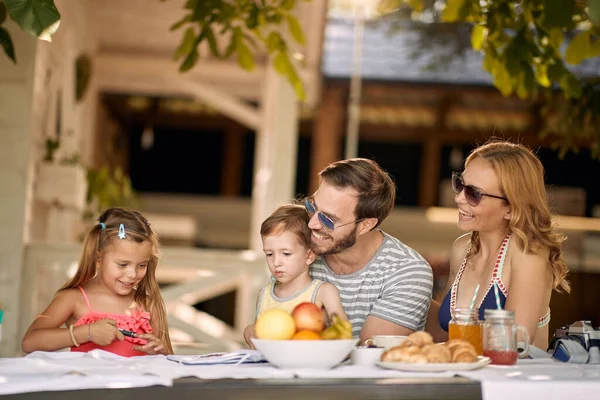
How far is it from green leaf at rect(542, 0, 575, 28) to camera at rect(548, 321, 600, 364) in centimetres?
113

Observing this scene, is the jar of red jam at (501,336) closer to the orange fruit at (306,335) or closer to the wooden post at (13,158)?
the orange fruit at (306,335)

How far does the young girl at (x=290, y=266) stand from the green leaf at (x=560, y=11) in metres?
1.15

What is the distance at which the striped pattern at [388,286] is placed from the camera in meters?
2.99

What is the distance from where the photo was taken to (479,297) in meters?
3.06

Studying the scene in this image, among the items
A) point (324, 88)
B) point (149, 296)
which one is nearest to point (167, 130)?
point (324, 88)

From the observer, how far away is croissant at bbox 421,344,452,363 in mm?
2125

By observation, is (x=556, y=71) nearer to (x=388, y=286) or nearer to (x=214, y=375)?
(x=388, y=286)

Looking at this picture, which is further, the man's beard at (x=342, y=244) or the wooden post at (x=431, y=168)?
the wooden post at (x=431, y=168)

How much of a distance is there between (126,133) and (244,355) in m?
12.5

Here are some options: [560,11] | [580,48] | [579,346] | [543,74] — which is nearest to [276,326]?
[579,346]

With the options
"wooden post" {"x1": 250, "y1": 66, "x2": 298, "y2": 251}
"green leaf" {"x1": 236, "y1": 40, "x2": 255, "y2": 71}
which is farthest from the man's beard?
"wooden post" {"x1": 250, "y1": 66, "x2": 298, "y2": 251}

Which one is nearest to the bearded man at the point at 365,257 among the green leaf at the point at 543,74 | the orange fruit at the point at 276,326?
the orange fruit at the point at 276,326

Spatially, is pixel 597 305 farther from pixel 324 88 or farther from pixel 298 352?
pixel 298 352

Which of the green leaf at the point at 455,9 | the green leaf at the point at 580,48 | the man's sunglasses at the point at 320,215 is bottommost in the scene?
the man's sunglasses at the point at 320,215
